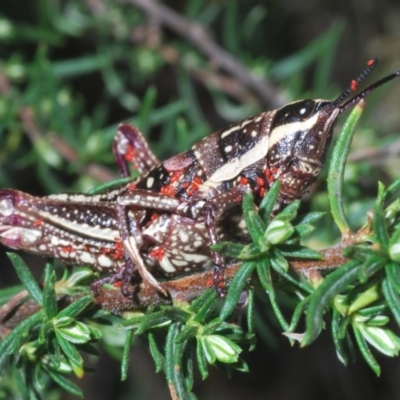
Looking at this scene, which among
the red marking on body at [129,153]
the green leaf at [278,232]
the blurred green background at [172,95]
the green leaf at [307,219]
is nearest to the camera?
the green leaf at [278,232]

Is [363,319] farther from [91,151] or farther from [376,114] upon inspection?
[376,114]

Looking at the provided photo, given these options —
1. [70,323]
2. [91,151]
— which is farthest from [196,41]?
[70,323]

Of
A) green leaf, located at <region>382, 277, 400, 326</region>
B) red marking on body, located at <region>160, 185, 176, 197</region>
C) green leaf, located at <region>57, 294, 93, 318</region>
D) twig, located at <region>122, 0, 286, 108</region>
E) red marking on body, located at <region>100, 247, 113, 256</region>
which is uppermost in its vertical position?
twig, located at <region>122, 0, 286, 108</region>

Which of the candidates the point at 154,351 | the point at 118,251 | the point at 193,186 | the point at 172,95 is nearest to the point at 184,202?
the point at 193,186

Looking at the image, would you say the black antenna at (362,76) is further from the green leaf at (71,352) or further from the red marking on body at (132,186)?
the green leaf at (71,352)

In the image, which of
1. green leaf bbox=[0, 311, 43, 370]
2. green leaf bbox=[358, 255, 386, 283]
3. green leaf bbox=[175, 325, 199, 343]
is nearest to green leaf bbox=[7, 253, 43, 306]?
green leaf bbox=[0, 311, 43, 370]

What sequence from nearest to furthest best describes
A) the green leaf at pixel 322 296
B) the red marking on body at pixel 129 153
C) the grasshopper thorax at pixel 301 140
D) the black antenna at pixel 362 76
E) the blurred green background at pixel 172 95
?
the green leaf at pixel 322 296 → the black antenna at pixel 362 76 → the grasshopper thorax at pixel 301 140 → the red marking on body at pixel 129 153 → the blurred green background at pixel 172 95

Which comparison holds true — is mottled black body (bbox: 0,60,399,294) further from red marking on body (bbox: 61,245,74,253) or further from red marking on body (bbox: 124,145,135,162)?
red marking on body (bbox: 124,145,135,162)

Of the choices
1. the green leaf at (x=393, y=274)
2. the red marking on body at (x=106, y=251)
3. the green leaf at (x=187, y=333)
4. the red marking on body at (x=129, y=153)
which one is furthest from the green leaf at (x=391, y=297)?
the red marking on body at (x=129, y=153)
